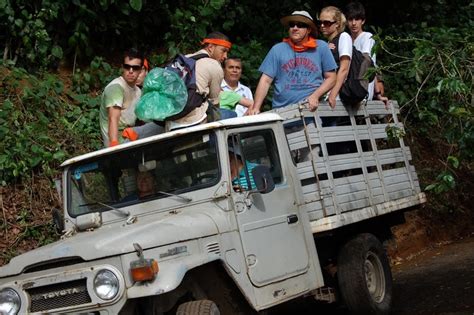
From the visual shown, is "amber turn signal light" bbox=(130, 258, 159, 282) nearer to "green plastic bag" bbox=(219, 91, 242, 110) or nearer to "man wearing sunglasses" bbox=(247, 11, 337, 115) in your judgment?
"man wearing sunglasses" bbox=(247, 11, 337, 115)

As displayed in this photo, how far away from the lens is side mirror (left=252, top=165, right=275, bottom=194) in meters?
6.42

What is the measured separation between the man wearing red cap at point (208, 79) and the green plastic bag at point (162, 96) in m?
0.13

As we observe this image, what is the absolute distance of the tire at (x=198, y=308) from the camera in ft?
18.2

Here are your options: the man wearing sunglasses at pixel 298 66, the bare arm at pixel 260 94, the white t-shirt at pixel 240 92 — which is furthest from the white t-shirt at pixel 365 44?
the bare arm at pixel 260 94

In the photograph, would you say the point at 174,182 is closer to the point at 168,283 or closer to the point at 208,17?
the point at 168,283

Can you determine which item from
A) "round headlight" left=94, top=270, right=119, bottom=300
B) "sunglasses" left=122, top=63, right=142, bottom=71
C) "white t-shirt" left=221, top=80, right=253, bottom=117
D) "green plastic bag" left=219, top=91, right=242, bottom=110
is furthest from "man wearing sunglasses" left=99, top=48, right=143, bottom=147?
"round headlight" left=94, top=270, right=119, bottom=300

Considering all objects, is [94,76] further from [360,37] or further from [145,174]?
[145,174]

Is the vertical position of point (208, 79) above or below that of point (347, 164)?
above

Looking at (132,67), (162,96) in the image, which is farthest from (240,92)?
(162,96)

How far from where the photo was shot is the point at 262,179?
6434 mm

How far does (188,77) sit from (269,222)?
1.51 metres

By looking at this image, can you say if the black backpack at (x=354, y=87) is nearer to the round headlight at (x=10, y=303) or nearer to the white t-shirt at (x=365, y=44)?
the white t-shirt at (x=365, y=44)

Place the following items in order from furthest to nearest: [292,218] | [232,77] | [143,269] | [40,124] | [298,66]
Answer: [40,124], [232,77], [298,66], [292,218], [143,269]

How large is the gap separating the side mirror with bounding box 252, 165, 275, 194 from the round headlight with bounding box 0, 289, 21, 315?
77.1 inches
